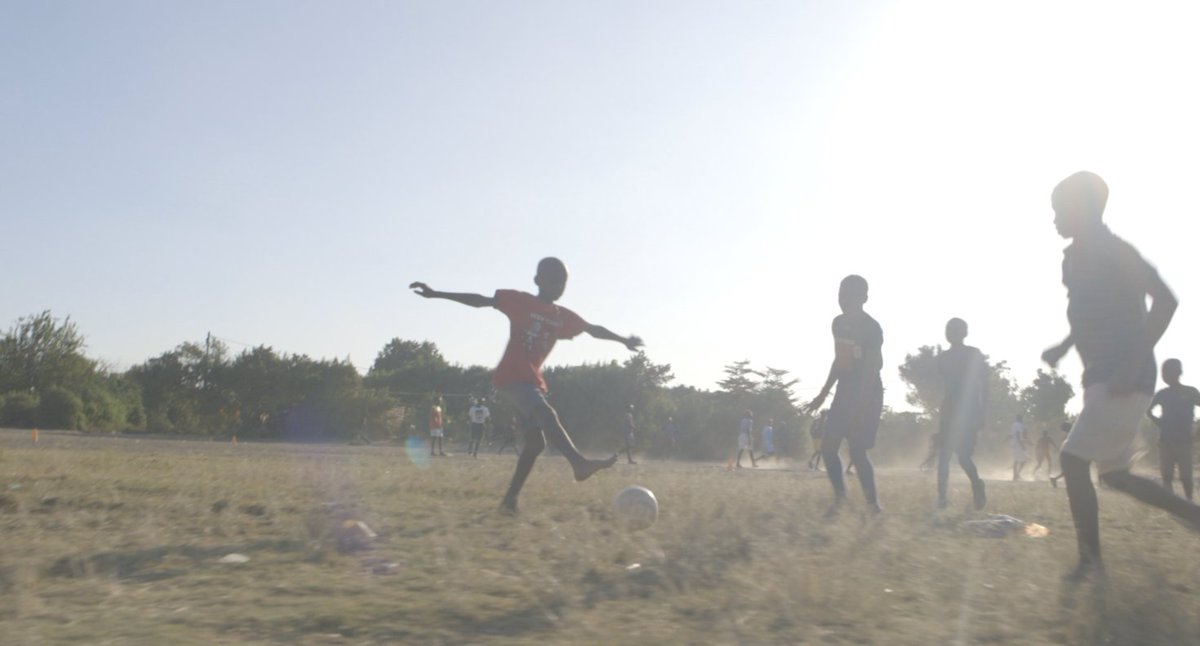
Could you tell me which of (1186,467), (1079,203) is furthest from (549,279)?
(1186,467)

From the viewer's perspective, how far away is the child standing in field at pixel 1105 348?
4750 millimetres

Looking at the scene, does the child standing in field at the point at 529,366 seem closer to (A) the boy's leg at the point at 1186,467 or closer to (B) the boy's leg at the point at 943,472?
(B) the boy's leg at the point at 943,472

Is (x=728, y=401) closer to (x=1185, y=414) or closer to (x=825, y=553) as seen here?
(x=1185, y=414)

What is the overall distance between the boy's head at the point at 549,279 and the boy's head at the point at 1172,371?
7765 millimetres

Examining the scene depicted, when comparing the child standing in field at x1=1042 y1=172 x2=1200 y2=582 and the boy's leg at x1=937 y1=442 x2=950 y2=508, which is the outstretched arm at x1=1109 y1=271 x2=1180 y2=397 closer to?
the child standing in field at x1=1042 y1=172 x2=1200 y2=582

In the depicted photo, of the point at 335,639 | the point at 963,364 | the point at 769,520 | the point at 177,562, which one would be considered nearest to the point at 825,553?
the point at 769,520

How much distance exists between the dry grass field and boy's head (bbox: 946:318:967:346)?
2792mm

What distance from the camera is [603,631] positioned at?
144 inches

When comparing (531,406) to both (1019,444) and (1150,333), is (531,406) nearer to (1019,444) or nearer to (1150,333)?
(1150,333)

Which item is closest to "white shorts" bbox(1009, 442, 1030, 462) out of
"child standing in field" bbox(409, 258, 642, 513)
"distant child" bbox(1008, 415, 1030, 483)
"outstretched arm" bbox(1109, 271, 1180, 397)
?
"distant child" bbox(1008, 415, 1030, 483)

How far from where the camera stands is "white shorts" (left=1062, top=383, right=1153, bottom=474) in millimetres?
4805

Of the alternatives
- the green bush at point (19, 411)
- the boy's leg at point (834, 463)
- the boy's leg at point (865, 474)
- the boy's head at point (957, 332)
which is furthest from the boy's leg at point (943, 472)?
the green bush at point (19, 411)

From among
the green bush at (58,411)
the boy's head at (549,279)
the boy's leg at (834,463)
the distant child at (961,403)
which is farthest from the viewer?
the green bush at (58,411)

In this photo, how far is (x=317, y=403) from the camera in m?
55.4
